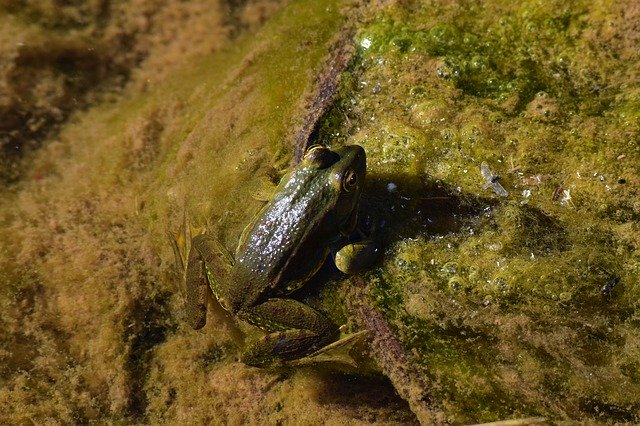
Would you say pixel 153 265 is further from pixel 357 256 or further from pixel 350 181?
pixel 350 181

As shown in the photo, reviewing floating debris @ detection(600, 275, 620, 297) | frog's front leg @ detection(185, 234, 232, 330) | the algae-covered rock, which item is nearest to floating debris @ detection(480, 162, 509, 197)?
the algae-covered rock

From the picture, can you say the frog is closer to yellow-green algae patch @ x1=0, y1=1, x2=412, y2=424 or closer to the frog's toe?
the frog's toe

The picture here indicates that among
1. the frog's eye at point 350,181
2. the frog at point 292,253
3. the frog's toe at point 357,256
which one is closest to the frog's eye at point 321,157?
the frog at point 292,253

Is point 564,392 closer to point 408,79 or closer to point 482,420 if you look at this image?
point 482,420

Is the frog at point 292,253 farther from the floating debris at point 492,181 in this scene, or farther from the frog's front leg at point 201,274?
the floating debris at point 492,181

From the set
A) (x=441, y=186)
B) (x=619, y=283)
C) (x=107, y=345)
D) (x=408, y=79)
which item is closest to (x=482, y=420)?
(x=619, y=283)

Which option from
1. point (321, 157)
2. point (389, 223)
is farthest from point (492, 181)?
point (321, 157)

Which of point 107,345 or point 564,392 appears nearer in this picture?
point 564,392
